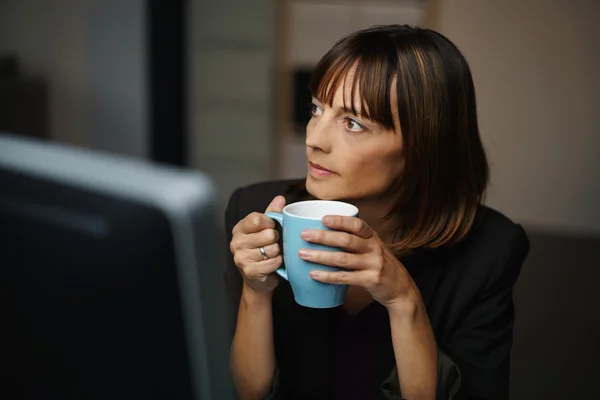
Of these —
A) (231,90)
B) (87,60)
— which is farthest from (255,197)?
(87,60)

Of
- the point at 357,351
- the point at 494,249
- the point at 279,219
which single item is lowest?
the point at 357,351

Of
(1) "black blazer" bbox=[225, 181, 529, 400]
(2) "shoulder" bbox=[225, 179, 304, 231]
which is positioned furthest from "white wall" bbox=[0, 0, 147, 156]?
(1) "black blazer" bbox=[225, 181, 529, 400]

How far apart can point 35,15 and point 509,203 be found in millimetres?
2392

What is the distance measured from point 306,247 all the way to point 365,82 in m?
0.23

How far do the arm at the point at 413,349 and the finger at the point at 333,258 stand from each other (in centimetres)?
10

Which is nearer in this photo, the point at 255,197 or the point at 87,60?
the point at 255,197

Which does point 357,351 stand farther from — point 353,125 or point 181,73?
point 181,73

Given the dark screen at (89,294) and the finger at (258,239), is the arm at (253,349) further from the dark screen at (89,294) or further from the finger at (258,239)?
the dark screen at (89,294)

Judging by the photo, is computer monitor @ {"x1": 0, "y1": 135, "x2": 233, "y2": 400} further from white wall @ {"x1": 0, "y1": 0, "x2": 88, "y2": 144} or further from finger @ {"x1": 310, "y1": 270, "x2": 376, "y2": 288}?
white wall @ {"x1": 0, "y1": 0, "x2": 88, "y2": 144}

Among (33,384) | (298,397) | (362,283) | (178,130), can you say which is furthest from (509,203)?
(178,130)

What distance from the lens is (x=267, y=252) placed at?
732mm

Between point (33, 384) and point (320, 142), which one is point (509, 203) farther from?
point (33, 384)

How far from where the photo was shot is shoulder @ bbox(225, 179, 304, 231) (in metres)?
1.00

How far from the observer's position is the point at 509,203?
1833mm
